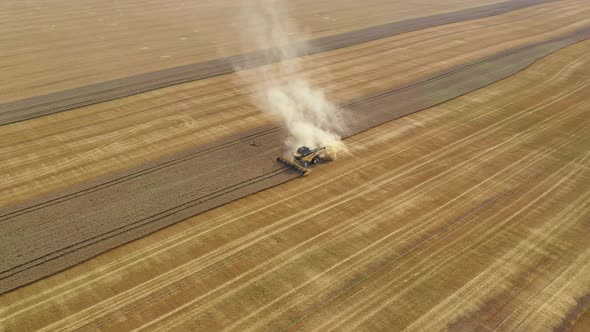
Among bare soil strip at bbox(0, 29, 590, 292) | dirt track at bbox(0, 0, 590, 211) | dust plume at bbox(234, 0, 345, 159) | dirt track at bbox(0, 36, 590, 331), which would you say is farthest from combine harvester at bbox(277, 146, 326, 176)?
dirt track at bbox(0, 0, 590, 211)

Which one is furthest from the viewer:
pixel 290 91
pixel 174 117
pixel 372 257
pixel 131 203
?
pixel 290 91

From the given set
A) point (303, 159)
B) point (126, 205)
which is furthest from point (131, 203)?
point (303, 159)

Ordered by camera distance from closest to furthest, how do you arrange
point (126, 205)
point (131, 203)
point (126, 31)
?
1. point (126, 205)
2. point (131, 203)
3. point (126, 31)

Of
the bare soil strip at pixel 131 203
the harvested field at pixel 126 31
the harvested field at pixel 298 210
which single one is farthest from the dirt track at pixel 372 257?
the harvested field at pixel 126 31

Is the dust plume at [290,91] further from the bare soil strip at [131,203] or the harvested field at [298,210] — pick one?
the bare soil strip at [131,203]

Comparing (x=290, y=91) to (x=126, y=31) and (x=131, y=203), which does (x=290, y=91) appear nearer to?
(x=131, y=203)

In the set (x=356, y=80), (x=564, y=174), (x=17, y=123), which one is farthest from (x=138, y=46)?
(x=564, y=174)
